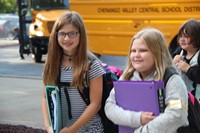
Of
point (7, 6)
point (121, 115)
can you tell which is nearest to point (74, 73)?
Answer: point (121, 115)

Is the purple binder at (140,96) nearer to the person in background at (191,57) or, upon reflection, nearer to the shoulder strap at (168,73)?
the shoulder strap at (168,73)

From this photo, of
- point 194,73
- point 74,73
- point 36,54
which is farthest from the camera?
point 36,54

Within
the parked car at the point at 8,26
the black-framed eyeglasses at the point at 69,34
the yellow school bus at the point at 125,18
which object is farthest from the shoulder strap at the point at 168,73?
the parked car at the point at 8,26

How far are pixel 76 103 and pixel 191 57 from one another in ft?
4.29

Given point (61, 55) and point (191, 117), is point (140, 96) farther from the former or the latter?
point (61, 55)

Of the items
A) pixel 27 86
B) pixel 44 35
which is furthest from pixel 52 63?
pixel 44 35

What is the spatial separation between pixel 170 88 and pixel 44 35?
12420mm

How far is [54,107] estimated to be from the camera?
3012 millimetres

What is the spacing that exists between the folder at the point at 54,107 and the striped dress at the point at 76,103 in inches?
1.8

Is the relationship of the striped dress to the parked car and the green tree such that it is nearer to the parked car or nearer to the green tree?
the parked car

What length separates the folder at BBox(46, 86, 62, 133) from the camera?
9.79 ft

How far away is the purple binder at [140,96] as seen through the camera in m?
2.55

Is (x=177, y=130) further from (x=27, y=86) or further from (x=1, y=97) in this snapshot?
(x=27, y=86)

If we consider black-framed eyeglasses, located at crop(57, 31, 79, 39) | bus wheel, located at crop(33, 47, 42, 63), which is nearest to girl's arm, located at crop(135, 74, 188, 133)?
black-framed eyeglasses, located at crop(57, 31, 79, 39)
